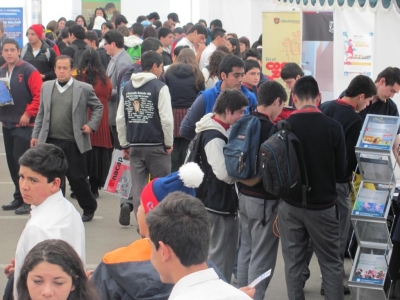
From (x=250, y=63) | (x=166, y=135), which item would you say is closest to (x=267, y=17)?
(x=250, y=63)

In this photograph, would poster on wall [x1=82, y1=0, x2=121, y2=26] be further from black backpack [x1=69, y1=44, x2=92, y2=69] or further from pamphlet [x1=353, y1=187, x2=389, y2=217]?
pamphlet [x1=353, y1=187, x2=389, y2=217]

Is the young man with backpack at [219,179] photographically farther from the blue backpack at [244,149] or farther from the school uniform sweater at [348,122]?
the school uniform sweater at [348,122]

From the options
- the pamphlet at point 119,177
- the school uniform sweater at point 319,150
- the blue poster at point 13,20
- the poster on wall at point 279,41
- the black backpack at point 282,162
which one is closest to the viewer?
the black backpack at point 282,162

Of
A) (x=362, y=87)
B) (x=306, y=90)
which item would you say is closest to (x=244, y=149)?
(x=306, y=90)

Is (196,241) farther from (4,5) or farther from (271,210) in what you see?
(4,5)

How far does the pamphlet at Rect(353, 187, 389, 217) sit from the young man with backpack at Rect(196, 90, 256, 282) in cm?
96

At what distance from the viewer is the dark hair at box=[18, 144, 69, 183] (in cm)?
415

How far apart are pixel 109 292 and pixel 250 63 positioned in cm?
532

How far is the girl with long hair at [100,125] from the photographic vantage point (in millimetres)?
9227

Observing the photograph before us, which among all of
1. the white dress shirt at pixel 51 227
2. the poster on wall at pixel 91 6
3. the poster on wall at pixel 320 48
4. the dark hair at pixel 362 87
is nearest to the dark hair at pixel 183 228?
the white dress shirt at pixel 51 227

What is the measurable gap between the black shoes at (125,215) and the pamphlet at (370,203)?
11.0ft

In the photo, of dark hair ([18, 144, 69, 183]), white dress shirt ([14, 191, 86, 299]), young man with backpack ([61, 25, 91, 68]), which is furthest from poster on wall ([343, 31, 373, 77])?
white dress shirt ([14, 191, 86, 299])

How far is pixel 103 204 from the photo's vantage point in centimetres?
989

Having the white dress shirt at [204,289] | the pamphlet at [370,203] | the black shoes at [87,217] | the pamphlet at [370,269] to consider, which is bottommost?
the black shoes at [87,217]
